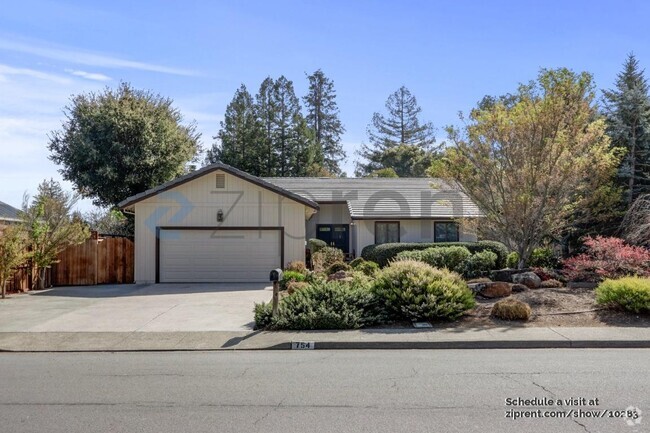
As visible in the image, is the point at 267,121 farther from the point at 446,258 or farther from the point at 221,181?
the point at 446,258

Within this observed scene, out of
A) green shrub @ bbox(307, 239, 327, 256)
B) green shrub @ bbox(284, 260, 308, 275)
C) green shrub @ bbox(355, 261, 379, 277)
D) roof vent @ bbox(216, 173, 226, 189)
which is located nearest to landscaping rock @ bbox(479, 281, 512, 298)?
green shrub @ bbox(355, 261, 379, 277)

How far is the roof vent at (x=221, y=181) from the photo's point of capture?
19.6 meters

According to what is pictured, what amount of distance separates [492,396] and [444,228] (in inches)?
752

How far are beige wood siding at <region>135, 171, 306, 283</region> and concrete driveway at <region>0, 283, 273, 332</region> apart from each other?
5.80 feet

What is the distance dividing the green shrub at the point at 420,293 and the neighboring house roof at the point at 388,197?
10.8 m

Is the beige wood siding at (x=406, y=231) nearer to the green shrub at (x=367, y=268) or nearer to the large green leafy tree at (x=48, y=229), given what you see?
the green shrub at (x=367, y=268)

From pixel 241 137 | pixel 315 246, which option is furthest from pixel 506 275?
pixel 241 137

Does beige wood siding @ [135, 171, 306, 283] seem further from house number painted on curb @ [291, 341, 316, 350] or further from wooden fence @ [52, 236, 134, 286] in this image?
house number painted on curb @ [291, 341, 316, 350]

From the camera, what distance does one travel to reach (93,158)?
88.9 feet

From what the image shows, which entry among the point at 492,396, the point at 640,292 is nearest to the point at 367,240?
the point at 640,292

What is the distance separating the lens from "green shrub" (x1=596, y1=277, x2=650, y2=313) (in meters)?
10.5

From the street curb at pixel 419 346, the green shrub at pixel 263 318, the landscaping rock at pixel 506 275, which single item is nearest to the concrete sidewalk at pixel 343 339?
the street curb at pixel 419 346

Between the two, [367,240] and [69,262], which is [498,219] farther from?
[69,262]

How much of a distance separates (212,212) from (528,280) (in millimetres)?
11611
